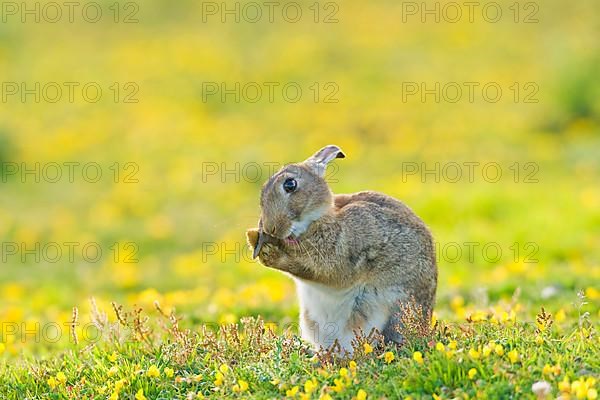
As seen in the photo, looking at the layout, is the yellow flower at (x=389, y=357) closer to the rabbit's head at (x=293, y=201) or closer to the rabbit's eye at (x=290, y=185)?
the rabbit's head at (x=293, y=201)

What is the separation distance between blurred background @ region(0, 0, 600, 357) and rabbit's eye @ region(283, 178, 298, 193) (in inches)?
22.7

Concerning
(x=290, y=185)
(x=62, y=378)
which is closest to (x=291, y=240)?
(x=290, y=185)

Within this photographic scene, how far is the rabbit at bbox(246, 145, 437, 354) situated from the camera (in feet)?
22.4

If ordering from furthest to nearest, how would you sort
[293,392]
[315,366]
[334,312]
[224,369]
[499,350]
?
1. [334,312]
2. [315,366]
3. [224,369]
4. [499,350]
5. [293,392]

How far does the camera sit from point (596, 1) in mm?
27422

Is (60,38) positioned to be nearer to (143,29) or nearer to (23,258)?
(143,29)

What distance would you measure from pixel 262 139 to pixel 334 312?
1367 centimetres

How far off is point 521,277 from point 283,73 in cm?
1465

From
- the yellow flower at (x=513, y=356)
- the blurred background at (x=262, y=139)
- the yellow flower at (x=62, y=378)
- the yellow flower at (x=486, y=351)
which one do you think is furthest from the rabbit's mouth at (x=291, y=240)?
the yellow flower at (x=62, y=378)

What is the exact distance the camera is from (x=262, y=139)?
20500 mm

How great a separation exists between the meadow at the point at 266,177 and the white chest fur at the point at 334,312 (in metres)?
0.18

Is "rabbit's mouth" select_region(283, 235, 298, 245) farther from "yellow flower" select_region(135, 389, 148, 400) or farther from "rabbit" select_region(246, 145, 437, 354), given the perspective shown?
"yellow flower" select_region(135, 389, 148, 400)

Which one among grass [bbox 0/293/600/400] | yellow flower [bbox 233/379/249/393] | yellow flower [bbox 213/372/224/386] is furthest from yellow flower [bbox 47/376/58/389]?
yellow flower [bbox 233/379/249/393]

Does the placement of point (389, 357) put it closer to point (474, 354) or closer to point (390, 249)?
point (474, 354)
